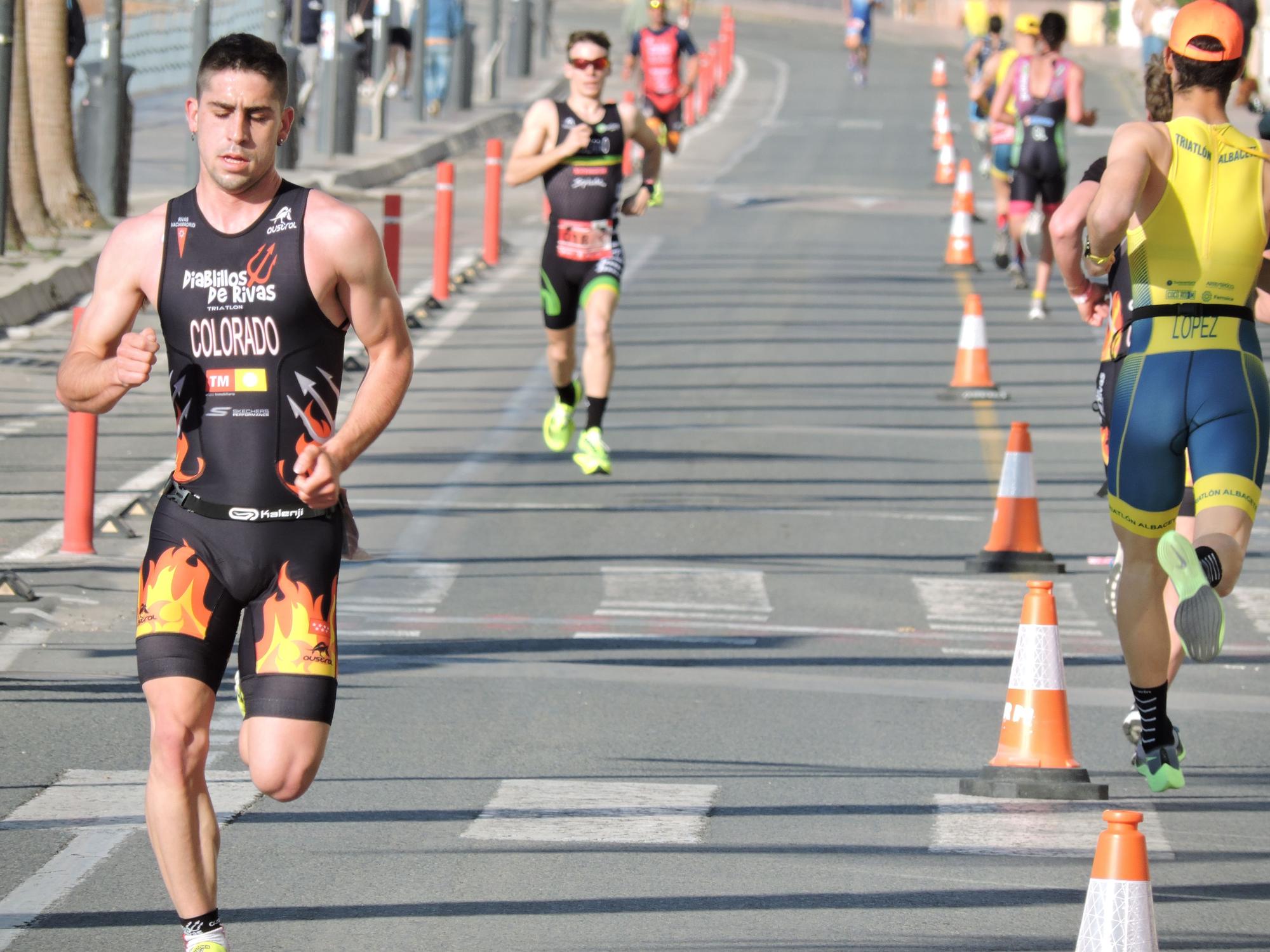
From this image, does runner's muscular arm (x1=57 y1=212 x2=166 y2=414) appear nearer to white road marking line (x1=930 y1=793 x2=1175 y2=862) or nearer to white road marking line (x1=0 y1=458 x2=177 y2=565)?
white road marking line (x1=930 y1=793 x2=1175 y2=862)

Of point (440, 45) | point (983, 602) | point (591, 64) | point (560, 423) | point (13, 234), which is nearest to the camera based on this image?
point (983, 602)

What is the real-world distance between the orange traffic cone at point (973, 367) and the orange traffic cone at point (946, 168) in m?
18.0

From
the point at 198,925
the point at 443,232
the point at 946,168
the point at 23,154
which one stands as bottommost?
the point at 946,168

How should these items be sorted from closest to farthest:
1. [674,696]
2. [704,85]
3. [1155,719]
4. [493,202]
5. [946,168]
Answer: [1155,719], [674,696], [493,202], [946,168], [704,85]

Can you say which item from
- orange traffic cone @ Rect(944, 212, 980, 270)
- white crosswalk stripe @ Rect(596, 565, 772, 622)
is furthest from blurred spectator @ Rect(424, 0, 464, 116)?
white crosswalk stripe @ Rect(596, 565, 772, 622)

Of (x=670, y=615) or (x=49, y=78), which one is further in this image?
(x=49, y=78)

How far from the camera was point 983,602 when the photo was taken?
1105cm

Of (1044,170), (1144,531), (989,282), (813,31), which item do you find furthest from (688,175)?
(813,31)

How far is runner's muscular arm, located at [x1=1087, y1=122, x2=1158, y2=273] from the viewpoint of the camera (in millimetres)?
6762

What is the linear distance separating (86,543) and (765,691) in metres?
3.60

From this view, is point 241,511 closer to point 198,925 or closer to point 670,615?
point 198,925

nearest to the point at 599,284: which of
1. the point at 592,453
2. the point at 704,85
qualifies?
the point at 592,453

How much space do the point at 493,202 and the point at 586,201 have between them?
10.2 meters

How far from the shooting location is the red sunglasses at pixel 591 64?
13.2 m
